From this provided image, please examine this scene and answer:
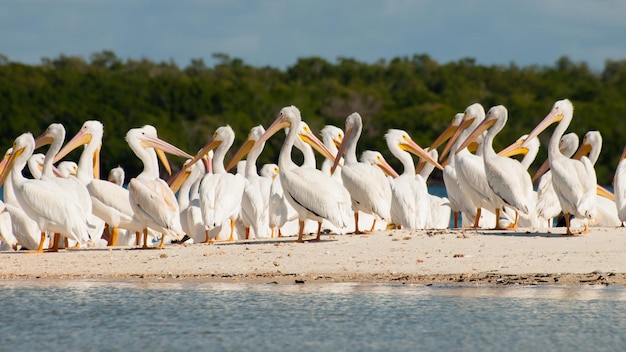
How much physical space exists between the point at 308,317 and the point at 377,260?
211 centimetres

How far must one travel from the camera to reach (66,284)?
9.06m

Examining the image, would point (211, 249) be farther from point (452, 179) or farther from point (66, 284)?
point (452, 179)

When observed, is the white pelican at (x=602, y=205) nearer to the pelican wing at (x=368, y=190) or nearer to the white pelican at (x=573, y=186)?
the white pelican at (x=573, y=186)

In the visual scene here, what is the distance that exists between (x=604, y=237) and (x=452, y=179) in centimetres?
230

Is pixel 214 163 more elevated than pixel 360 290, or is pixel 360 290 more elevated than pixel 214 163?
pixel 214 163

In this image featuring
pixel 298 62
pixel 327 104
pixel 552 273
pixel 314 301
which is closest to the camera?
pixel 314 301

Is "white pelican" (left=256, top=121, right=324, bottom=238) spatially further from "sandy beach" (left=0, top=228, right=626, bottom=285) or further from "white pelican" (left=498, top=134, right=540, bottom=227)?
"white pelican" (left=498, top=134, right=540, bottom=227)

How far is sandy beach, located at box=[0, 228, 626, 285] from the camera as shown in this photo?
29.6ft

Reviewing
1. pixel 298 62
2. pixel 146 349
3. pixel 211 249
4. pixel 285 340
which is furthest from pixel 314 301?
pixel 298 62

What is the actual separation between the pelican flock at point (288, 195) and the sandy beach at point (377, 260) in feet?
0.94

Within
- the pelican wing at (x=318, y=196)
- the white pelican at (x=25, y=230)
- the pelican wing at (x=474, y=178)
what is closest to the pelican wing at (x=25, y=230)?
the white pelican at (x=25, y=230)

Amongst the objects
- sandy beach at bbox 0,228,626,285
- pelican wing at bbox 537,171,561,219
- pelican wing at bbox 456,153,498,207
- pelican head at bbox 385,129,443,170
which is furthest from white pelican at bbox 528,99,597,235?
pelican head at bbox 385,129,443,170

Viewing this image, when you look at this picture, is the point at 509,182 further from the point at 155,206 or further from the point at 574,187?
the point at 155,206

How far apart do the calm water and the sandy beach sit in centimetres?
41
